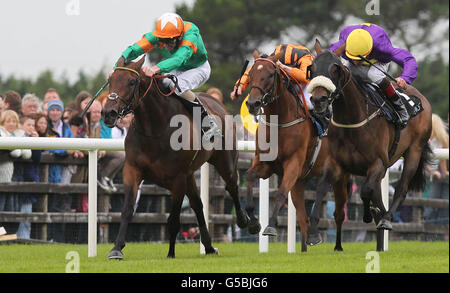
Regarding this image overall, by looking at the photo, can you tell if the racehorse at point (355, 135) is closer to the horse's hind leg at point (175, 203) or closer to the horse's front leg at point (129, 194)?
the horse's hind leg at point (175, 203)

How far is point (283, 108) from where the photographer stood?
322 inches

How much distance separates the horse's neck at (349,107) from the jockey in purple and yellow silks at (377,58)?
38 cm

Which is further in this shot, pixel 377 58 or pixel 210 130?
pixel 377 58

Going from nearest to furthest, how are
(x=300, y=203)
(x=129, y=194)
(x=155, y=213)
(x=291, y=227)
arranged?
(x=129, y=194), (x=300, y=203), (x=291, y=227), (x=155, y=213)

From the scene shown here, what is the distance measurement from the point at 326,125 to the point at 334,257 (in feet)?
4.32

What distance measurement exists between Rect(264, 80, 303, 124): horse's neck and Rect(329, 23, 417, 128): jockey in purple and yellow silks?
0.60 m

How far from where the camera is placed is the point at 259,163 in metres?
8.20

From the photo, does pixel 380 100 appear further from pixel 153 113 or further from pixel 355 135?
pixel 153 113

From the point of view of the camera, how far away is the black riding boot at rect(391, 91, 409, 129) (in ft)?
28.0

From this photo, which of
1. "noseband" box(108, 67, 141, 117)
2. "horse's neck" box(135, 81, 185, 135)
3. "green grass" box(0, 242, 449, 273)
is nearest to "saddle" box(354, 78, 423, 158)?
"green grass" box(0, 242, 449, 273)

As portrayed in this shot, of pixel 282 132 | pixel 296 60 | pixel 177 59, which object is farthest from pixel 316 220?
pixel 177 59

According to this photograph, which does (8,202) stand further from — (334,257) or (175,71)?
(334,257)

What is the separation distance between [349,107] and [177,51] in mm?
1483
